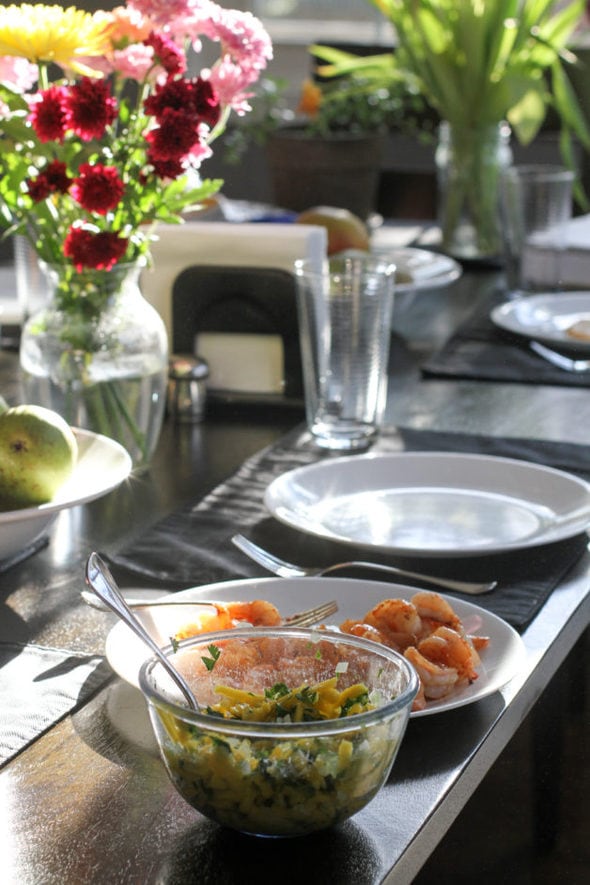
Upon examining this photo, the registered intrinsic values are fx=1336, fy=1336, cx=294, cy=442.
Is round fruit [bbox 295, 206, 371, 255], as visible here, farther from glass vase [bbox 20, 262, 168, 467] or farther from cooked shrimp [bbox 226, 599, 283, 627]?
cooked shrimp [bbox 226, 599, 283, 627]

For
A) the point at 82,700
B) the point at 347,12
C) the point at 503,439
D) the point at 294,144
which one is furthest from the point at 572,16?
the point at 347,12

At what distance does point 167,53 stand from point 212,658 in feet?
2.04

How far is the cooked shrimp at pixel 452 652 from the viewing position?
78 cm

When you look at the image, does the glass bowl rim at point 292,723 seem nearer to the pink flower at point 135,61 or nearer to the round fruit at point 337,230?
the pink flower at point 135,61

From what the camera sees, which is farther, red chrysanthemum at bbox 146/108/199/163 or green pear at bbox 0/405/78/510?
red chrysanthemum at bbox 146/108/199/163

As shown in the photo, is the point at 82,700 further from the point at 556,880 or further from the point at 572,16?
the point at 572,16

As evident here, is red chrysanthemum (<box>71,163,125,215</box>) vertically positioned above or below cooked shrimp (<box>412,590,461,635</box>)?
above

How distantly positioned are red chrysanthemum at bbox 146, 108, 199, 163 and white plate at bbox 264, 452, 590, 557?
29cm

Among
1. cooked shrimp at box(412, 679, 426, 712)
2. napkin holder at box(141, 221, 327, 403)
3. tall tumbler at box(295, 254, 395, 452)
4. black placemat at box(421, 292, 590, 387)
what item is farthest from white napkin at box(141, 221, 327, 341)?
cooked shrimp at box(412, 679, 426, 712)

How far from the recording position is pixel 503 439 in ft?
4.50

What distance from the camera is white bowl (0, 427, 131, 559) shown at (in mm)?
954

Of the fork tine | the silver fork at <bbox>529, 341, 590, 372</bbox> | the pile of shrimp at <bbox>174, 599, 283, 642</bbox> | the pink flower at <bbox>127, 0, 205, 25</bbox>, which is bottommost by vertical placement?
the silver fork at <bbox>529, 341, 590, 372</bbox>

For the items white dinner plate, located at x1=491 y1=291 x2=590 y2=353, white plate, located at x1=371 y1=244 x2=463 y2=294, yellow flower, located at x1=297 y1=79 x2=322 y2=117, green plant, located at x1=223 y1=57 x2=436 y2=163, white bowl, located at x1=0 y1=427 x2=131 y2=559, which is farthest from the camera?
yellow flower, located at x1=297 y1=79 x2=322 y2=117

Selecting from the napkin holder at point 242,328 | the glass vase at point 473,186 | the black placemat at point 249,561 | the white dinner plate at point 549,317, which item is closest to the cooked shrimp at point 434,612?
the black placemat at point 249,561
